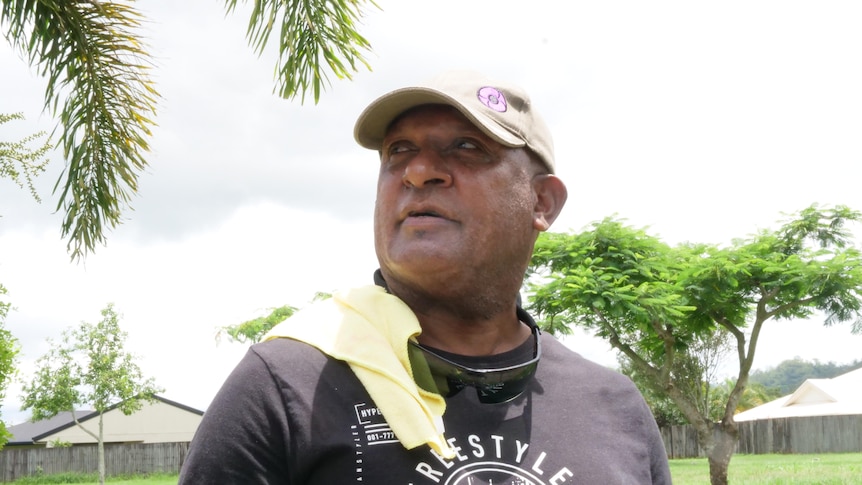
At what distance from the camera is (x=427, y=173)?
1586mm

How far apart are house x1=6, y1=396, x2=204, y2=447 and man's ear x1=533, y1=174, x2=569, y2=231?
146 ft

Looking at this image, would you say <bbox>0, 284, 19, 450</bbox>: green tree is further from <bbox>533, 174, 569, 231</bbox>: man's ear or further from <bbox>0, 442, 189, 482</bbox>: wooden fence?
<bbox>0, 442, 189, 482</bbox>: wooden fence

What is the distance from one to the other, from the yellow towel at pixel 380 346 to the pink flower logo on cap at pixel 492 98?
416mm

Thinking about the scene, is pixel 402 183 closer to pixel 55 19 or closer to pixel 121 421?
pixel 55 19

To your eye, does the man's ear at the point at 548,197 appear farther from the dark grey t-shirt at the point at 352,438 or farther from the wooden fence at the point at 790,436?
the wooden fence at the point at 790,436

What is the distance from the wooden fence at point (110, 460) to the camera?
108ft

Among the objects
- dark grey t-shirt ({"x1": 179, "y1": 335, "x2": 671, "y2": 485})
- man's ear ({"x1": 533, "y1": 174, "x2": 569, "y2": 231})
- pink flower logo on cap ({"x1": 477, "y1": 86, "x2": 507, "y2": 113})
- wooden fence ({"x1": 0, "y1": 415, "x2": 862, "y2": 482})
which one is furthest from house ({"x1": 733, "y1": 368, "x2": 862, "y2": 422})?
pink flower logo on cap ({"x1": 477, "y1": 86, "x2": 507, "y2": 113})

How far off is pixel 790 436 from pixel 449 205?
36.2m

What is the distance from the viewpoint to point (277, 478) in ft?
4.48

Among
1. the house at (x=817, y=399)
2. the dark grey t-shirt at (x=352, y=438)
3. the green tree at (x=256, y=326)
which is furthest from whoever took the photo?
the house at (x=817, y=399)

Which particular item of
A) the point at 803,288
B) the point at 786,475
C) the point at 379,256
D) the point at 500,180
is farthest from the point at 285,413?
the point at 786,475

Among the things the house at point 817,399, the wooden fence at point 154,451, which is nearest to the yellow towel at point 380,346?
the wooden fence at point 154,451

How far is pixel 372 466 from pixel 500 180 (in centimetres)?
59

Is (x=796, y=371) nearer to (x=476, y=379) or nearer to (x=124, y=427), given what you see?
(x=124, y=427)
